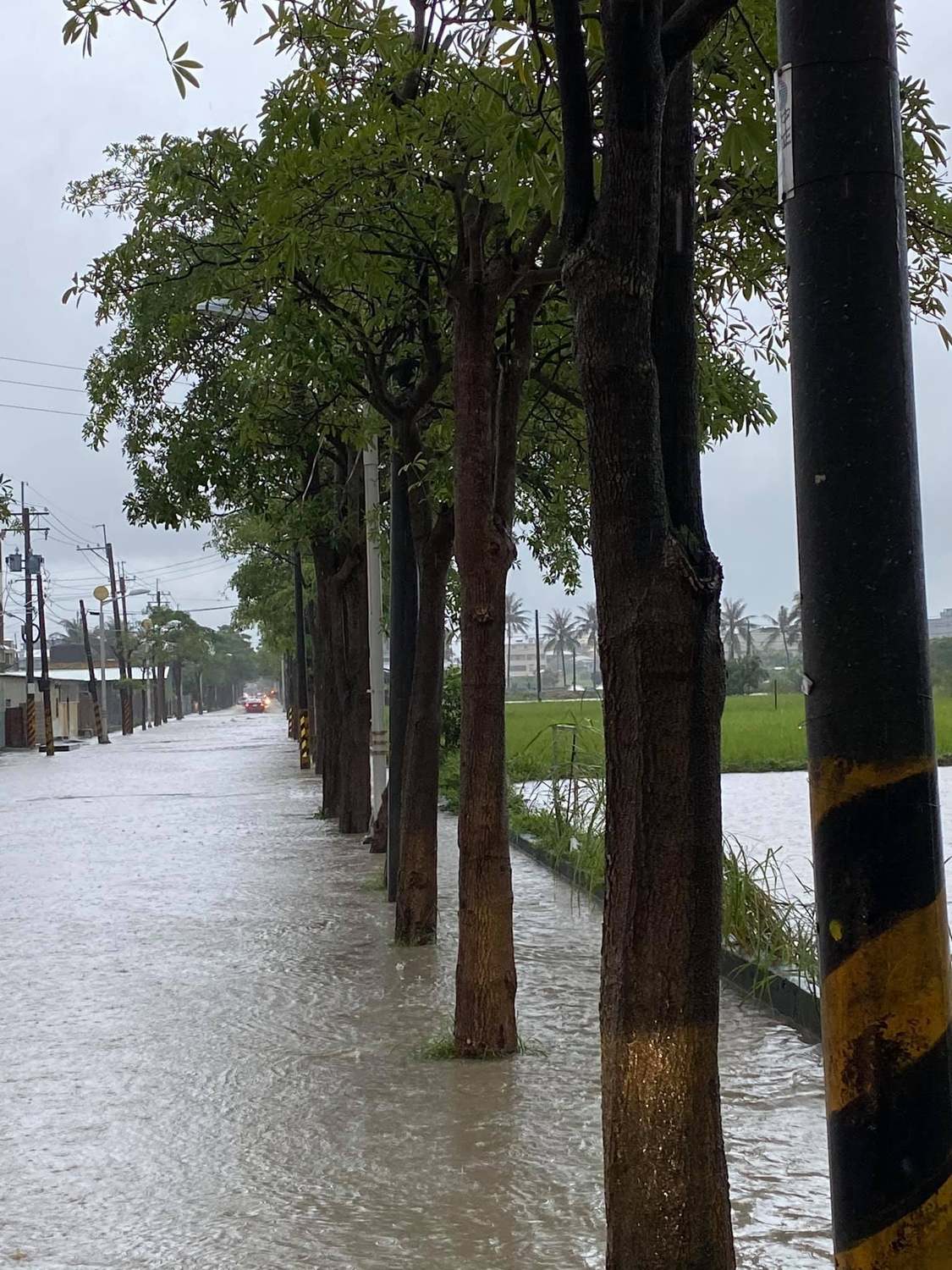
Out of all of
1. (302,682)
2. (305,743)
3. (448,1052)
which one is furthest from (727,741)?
(448,1052)

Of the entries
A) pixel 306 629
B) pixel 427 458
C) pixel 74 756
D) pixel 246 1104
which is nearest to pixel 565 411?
pixel 427 458

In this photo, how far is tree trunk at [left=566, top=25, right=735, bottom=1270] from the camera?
3.59m

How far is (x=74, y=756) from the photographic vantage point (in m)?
49.9

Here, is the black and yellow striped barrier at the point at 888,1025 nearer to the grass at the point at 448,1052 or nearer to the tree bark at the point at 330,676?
the grass at the point at 448,1052

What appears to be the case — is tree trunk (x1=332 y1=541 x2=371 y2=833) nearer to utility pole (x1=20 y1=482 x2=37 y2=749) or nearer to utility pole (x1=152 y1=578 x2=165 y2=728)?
utility pole (x1=20 y1=482 x2=37 y2=749)

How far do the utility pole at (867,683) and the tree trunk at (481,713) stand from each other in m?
5.09

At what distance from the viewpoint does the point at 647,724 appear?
363 cm

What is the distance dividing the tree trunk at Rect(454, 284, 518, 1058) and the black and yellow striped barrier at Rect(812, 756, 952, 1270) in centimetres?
510

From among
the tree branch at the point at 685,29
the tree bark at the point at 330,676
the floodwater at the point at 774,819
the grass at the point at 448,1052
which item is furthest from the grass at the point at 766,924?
the tree bark at the point at 330,676

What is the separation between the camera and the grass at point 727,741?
16266 millimetres

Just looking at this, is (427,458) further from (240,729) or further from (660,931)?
(240,729)

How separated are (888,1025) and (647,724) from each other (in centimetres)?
132

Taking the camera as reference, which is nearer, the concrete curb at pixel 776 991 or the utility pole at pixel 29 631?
the concrete curb at pixel 776 991

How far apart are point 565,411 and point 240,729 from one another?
67433 millimetres
